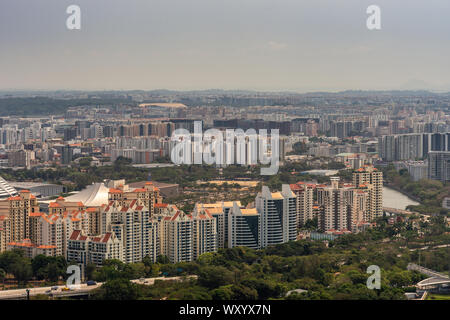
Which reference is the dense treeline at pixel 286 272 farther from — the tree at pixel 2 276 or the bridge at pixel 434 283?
the tree at pixel 2 276

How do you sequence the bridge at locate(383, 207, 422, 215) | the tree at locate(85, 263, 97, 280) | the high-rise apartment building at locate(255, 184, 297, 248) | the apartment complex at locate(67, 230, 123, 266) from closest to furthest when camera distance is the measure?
the tree at locate(85, 263, 97, 280) → the apartment complex at locate(67, 230, 123, 266) → the high-rise apartment building at locate(255, 184, 297, 248) → the bridge at locate(383, 207, 422, 215)

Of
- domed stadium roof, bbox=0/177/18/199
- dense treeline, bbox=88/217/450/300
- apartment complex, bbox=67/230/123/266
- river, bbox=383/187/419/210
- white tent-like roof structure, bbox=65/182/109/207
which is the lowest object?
river, bbox=383/187/419/210

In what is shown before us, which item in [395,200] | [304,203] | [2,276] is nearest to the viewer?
[2,276]

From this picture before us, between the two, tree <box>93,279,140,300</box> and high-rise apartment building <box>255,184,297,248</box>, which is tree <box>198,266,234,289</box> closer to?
tree <box>93,279,140,300</box>

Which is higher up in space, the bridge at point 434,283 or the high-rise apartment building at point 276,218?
the high-rise apartment building at point 276,218

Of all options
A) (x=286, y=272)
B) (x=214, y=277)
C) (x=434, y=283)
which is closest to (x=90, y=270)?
(x=214, y=277)

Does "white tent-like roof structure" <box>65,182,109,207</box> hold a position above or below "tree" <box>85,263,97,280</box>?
above

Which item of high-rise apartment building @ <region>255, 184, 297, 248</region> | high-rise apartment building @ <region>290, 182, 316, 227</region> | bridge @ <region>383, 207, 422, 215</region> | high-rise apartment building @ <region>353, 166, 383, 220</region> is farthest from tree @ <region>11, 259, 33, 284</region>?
bridge @ <region>383, 207, 422, 215</region>

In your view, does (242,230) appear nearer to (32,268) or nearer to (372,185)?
(32,268)

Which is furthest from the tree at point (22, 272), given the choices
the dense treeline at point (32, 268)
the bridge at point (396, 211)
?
the bridge at point (396, 211)
